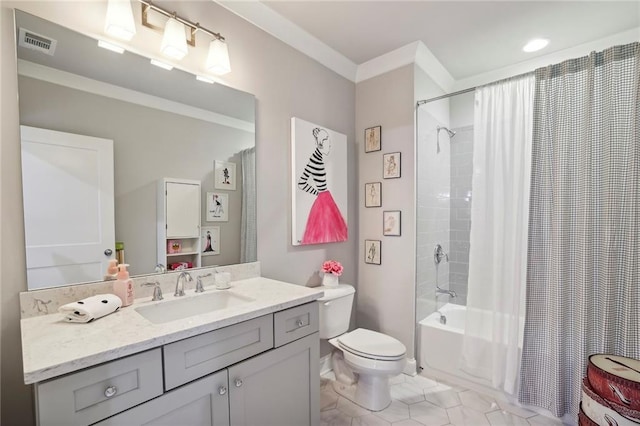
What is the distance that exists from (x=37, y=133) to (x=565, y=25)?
3.10m

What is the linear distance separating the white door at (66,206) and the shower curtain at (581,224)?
2333 millimetres

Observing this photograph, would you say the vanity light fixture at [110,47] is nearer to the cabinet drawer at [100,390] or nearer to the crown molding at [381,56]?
the crown molding at [381,56]

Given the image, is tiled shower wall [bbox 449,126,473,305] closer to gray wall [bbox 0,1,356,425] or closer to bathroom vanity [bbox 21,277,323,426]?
gray wall [bbox 0,1,356,425]

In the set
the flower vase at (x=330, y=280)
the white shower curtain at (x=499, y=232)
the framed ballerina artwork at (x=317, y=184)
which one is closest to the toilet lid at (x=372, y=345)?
the flower vase at (x=330, y=280)

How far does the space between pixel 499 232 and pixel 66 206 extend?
7.83 ft

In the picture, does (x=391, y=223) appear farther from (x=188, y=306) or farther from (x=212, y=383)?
(x=212, y=383)

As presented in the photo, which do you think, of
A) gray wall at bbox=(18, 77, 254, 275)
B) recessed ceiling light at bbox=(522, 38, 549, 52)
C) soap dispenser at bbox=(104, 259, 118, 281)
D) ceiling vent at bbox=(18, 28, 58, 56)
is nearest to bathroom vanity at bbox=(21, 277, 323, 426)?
soap dispenser at bbox=(104, 259, 118, 281)

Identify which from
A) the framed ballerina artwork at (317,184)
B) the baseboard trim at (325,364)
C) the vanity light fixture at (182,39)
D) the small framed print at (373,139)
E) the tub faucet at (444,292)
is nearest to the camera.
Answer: the vanity light fixture at (182,39)

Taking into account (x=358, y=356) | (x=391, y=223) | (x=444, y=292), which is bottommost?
(x=358, y=356)

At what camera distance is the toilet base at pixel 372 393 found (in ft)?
6.12

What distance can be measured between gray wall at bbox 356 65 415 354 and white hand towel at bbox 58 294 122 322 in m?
1.91

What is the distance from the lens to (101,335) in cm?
90

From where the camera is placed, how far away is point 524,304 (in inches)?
73.2

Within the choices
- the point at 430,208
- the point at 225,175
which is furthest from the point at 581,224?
the point at 225,175
